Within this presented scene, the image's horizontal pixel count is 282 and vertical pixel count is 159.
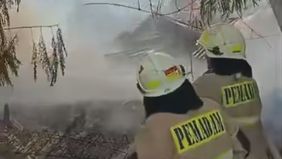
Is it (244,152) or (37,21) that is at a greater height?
(37,21)

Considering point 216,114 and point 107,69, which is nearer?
point 216,114

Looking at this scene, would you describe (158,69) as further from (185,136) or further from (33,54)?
(33,54)

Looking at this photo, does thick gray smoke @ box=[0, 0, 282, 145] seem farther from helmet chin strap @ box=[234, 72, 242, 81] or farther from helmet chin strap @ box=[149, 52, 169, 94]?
helmet chin strap @ box=[149, 52, 169, 94]

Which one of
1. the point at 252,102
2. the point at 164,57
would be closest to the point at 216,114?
the point at 164,57

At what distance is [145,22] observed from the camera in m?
3.60

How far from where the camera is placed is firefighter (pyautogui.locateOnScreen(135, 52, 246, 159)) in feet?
7.39

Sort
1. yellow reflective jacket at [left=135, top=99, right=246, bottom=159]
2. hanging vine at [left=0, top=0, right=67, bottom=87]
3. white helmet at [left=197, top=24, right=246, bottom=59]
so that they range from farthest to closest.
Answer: hanging vine at [left=0, top=0, right=67, bottom=87] → white helmet at [left=197, top=24, right=246, bottom=59] → yellow reflective jacket at [left=135, top=99, right=246, bottom=159]

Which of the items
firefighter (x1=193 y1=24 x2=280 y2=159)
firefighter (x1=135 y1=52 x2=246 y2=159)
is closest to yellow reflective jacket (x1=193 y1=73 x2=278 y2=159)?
firefighter (x1=193 y1=24 x2=280 y2=159)

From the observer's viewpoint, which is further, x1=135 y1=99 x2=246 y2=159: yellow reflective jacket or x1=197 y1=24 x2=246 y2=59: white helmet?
x1=197 y1=24 x2=246 y2=59: white helmet

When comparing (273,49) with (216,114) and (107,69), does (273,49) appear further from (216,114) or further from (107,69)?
(216,114)

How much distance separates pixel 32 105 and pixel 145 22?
80 cm

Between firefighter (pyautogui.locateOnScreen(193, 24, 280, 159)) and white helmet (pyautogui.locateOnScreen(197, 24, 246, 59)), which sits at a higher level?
white helmet (pyautogui.locateOnScreen(197, 24, 246, 59))

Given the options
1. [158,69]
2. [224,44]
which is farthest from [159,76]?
[224,44]

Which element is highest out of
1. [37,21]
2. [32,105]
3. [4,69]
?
[37,21]
